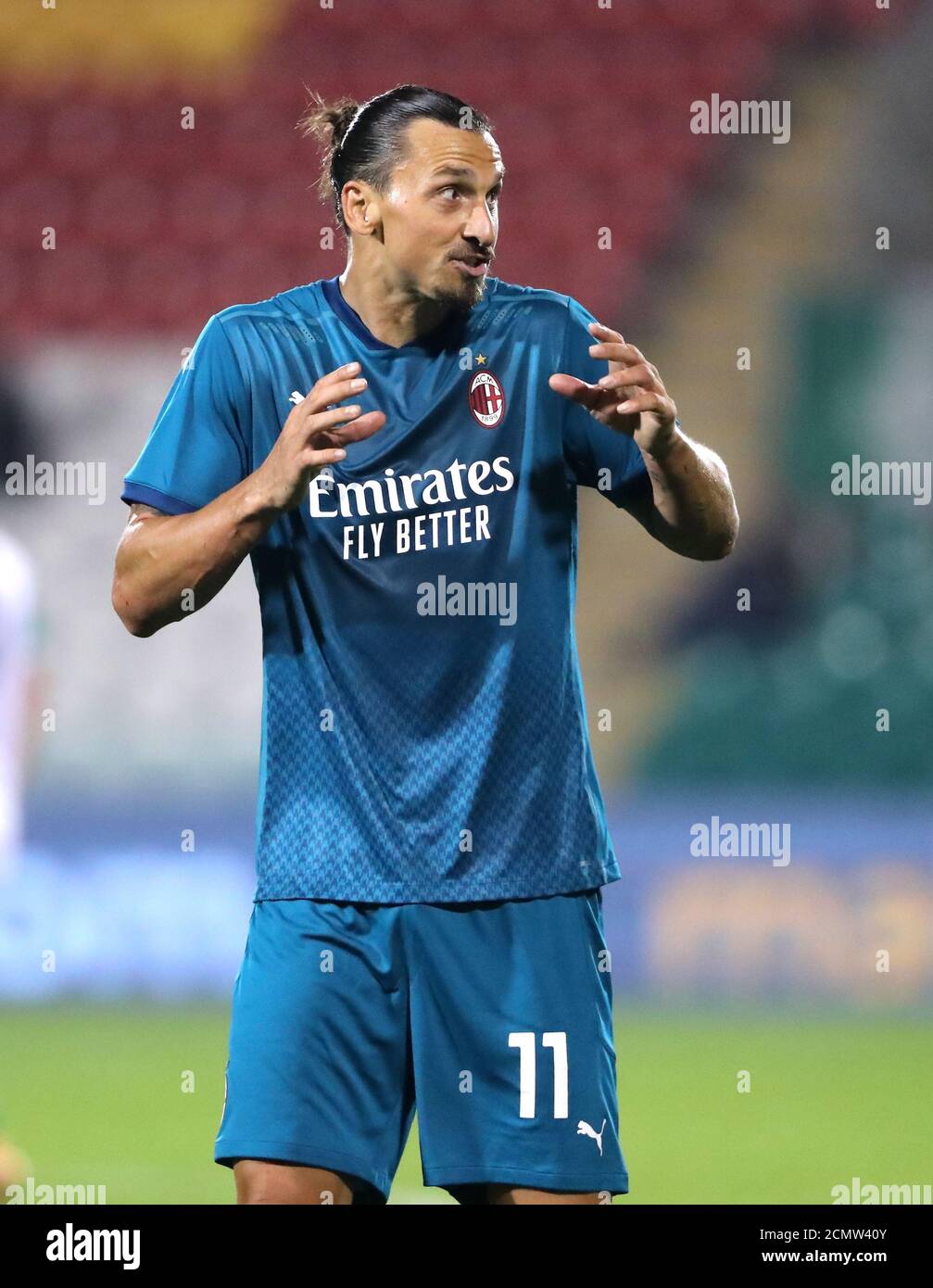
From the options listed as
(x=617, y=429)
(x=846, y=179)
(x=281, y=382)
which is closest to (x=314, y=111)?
(x=281, y=382)

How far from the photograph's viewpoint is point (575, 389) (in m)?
2.43

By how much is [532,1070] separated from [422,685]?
54 centimetres

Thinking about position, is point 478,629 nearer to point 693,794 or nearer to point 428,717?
point 428,717

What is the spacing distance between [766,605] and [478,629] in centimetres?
519

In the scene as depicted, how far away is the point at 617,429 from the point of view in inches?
97.2

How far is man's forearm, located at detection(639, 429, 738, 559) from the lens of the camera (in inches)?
98.7

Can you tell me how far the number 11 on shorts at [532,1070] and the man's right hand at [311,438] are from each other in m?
0.78

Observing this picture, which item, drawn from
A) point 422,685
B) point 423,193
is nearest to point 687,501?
point 422,685

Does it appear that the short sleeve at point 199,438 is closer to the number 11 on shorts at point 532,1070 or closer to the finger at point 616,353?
the finger at point 616,353

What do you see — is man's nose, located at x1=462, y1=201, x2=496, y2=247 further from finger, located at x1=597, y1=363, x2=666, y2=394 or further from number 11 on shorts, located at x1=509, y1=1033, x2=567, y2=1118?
number 11 on shorts, located at x1=509, y1=1033, x2=567, y2=1118
